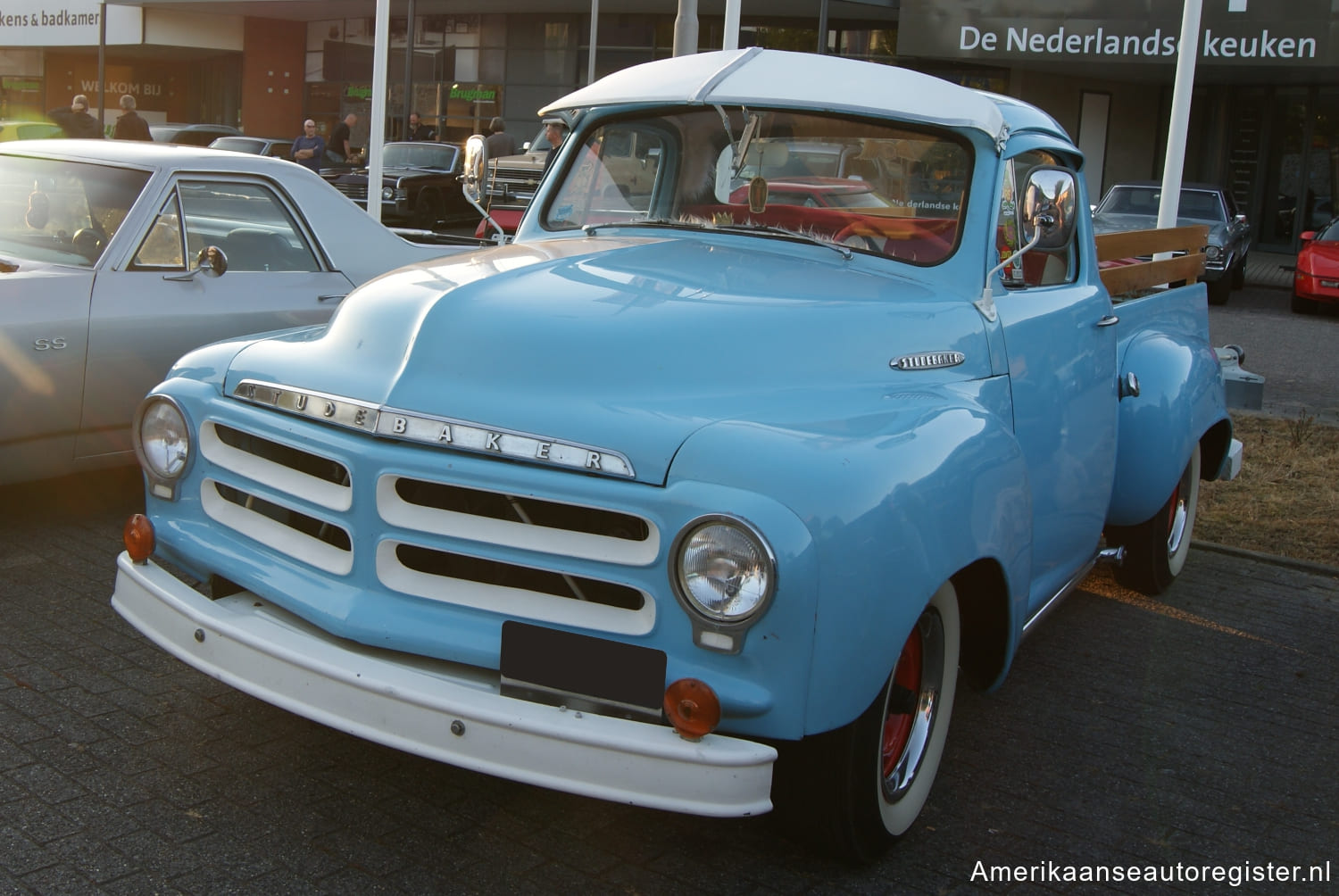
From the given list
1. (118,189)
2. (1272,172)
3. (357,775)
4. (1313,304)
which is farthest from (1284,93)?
(357,775)

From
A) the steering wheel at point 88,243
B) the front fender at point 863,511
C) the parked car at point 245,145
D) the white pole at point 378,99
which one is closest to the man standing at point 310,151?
the parked car at point 245,145

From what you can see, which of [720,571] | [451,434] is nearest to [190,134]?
[451,434]

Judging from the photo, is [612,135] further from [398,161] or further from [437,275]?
[398,161]

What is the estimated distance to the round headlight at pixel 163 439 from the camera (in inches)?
133

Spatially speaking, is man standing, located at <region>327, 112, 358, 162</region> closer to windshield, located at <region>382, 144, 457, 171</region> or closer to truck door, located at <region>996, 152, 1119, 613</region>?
windshield, located at <region>382, 144, 457, 171</region>

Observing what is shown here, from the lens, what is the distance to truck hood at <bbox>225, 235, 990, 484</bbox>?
292 cm

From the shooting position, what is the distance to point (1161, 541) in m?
5.36

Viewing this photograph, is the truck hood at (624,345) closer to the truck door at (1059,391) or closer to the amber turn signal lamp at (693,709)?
the truck door at (1059,391)

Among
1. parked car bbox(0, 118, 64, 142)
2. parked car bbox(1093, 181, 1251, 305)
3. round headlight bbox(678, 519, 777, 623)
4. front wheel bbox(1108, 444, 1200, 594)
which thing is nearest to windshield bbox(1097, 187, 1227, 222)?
parked car bbox(1093, 181, 1251, 305)

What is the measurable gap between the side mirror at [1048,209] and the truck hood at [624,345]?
0.33m

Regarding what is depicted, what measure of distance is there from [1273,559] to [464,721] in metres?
4.80

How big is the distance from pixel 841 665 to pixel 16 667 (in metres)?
2.73

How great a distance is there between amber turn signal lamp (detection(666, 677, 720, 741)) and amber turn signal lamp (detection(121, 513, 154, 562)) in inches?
60.6

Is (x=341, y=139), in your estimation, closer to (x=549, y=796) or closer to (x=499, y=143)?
(x=499, y=143)
